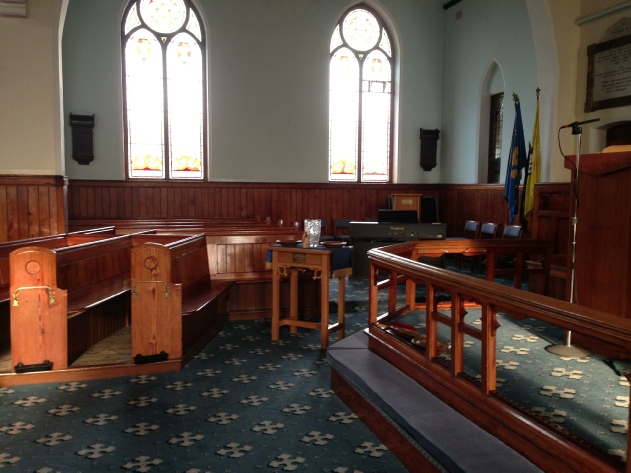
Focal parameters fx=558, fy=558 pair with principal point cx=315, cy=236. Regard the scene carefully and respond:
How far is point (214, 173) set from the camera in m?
9.66

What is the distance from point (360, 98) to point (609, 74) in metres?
4.93

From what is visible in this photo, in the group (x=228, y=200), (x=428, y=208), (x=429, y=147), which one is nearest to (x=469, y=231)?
(x=428, y=208)

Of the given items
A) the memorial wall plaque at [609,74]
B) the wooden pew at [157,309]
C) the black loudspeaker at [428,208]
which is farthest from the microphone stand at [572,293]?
the black loudspeaker at [428,208]

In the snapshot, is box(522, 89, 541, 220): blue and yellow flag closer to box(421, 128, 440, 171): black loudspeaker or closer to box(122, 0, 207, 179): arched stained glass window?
box(421, 128, 440, 171): black loudspeaker

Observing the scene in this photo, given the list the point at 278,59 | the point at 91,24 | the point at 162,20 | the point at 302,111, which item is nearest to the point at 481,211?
the point at 302,111

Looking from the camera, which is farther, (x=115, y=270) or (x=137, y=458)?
(x=115, y=270)

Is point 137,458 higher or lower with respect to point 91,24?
lower

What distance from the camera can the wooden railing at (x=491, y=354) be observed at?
5.90 ft

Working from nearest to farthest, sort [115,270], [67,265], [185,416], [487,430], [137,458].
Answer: [487,430], [137,458], [185,416], [67,265], [115,270]

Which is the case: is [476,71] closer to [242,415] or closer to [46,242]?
[46,242]

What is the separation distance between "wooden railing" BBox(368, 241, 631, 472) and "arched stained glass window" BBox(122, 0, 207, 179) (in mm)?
7132

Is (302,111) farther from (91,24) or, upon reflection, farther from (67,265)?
(67,265)

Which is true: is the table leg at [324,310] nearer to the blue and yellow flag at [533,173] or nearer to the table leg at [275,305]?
the table leg at [275,305]

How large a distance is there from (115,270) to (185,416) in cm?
229
